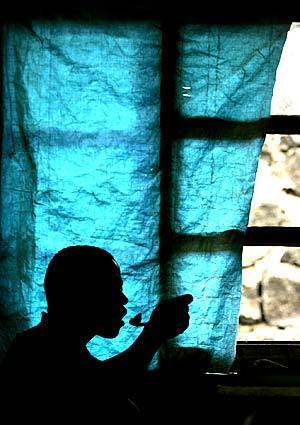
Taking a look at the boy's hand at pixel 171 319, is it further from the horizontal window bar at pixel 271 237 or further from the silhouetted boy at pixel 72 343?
the horizontal window bar at pixel 271 237

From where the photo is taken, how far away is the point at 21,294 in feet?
9.53

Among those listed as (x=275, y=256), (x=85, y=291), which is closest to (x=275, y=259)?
(x=275, y=256)

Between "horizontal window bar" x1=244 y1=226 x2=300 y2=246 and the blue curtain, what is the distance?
254 millimetres

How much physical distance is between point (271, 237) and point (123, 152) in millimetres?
851

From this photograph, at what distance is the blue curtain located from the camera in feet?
9.42

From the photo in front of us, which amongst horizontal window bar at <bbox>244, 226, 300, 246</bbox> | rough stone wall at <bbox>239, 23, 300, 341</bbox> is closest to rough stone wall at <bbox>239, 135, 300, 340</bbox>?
rough stone wall at <bbox>239, 23, 300, 341</bbox>

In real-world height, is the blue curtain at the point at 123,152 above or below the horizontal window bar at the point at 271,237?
above

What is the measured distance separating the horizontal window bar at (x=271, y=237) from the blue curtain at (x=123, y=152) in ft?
0.83

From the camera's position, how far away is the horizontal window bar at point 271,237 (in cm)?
316

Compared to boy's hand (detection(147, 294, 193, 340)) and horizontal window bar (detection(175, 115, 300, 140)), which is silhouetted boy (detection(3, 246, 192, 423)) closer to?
boy's hand (detection(147, 294, 193, 340))

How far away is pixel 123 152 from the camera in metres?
2.87

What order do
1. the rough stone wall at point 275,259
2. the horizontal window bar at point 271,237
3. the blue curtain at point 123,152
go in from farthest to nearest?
the rough stone wall at point 275,259
the horizontal window bar at point 271,237
the blue curtain at point 123,152

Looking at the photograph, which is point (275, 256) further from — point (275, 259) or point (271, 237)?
point (271, 237)

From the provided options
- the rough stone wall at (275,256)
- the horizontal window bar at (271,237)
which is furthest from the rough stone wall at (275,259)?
the horizontal window bar at (271,237)
